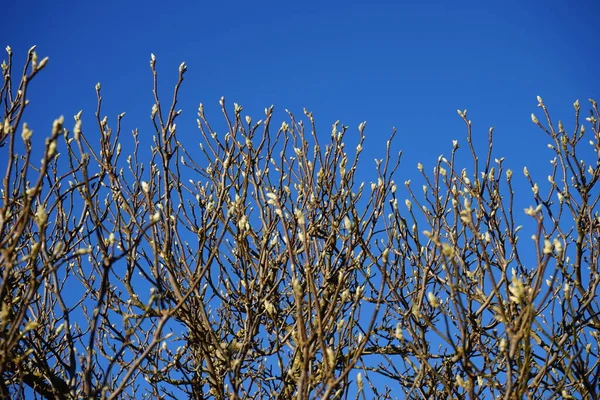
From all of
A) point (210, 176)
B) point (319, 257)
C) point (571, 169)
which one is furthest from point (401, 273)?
point (210, 176)

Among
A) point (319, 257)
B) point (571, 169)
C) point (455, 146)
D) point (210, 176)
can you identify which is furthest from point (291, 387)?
point (571, 169)

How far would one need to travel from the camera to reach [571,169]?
392cm

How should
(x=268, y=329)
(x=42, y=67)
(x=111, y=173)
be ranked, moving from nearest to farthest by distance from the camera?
1. (x=42, y=67)
2. (x=111, y=173)
3. (x=268, y=329)

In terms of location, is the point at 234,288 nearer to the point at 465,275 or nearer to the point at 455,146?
the point at 465,275

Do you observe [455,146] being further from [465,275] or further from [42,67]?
Result: [42,67]

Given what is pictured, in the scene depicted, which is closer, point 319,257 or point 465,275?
point 319,257

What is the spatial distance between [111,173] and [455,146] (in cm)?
236

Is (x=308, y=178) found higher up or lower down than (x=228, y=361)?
higher up

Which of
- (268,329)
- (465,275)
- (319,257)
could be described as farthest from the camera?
(268,329)

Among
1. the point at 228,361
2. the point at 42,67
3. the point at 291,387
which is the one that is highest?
the point at 42,67

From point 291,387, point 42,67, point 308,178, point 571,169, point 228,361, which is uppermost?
point 571,169

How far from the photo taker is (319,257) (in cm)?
359

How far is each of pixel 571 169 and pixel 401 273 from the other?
1.38m

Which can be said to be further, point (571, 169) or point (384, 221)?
point (384, 221)
